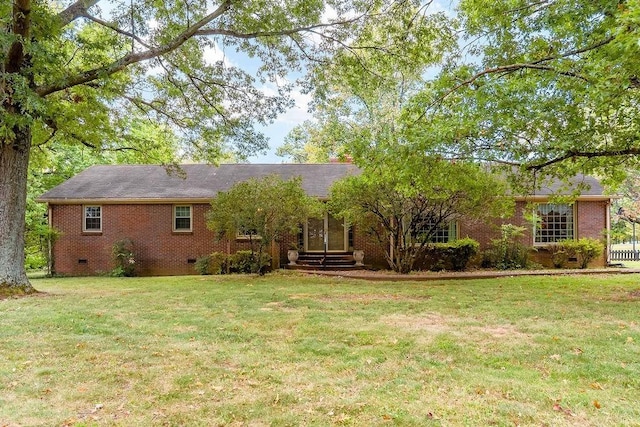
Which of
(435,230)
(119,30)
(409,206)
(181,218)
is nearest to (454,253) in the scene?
(435,230)

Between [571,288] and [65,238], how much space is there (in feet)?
58.8

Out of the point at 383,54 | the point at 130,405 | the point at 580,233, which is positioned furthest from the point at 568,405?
the point at 580,233

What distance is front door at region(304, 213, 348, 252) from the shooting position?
16500 millimetres

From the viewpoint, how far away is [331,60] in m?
12.5

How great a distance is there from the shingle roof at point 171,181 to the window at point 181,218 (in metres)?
0.61

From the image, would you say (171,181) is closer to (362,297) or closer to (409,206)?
(409,206)

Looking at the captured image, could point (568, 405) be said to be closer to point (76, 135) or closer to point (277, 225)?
point (277, 225)

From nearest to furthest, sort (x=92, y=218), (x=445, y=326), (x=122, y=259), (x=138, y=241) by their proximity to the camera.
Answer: (x=445, y=326), (x=122, y=259), (x=138, y=241), (x=92, y=218)

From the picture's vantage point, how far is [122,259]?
15.9 metres

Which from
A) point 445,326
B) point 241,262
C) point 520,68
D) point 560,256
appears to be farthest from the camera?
point 560,256

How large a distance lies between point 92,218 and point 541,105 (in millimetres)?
16433

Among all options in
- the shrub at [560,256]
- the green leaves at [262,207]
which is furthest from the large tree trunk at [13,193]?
the shrub at [560,256]

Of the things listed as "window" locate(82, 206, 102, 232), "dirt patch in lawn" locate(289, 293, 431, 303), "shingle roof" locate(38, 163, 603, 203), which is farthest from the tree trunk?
"window" locate(82, 206, 102, 232)

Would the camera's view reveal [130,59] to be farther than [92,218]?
No
